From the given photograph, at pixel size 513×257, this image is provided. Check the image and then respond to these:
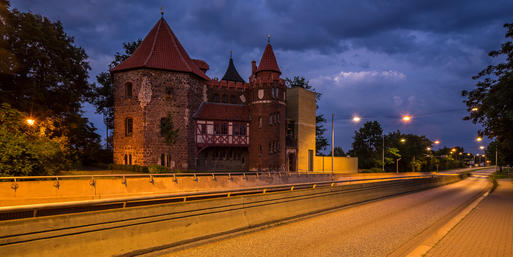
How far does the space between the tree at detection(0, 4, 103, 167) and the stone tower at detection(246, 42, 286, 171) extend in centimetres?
2227

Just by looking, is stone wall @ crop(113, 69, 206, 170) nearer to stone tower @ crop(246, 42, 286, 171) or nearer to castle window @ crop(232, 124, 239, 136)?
castle window @ crop(232, 124, 239, 136)

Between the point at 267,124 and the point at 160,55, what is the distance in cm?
1718

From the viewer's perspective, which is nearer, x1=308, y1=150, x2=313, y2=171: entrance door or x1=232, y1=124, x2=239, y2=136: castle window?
x1=232, y1=124, x2=239, y2=136: castle window

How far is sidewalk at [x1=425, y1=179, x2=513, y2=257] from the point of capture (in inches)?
298

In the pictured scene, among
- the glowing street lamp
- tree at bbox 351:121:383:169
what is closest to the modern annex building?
the glowing street lamp

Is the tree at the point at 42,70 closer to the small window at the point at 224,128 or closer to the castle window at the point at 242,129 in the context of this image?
the small window at the point at 224,128

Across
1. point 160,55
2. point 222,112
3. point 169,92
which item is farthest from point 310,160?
point 160,55

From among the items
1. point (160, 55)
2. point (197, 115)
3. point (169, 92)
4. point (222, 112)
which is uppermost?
point (160, 55)

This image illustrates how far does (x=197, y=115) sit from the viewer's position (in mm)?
40469

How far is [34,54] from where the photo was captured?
3200 cm

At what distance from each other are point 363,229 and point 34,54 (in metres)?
37.1

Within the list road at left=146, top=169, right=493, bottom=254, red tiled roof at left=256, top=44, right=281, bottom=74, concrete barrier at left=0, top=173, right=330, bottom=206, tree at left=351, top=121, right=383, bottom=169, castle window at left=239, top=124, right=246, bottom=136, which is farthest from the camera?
tree at left=351, top=121, right=383, bottom=169

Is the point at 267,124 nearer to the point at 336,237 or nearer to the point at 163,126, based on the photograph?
the point at 163,126

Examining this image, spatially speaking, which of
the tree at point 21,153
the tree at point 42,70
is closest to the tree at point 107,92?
the tree at point 42,70
